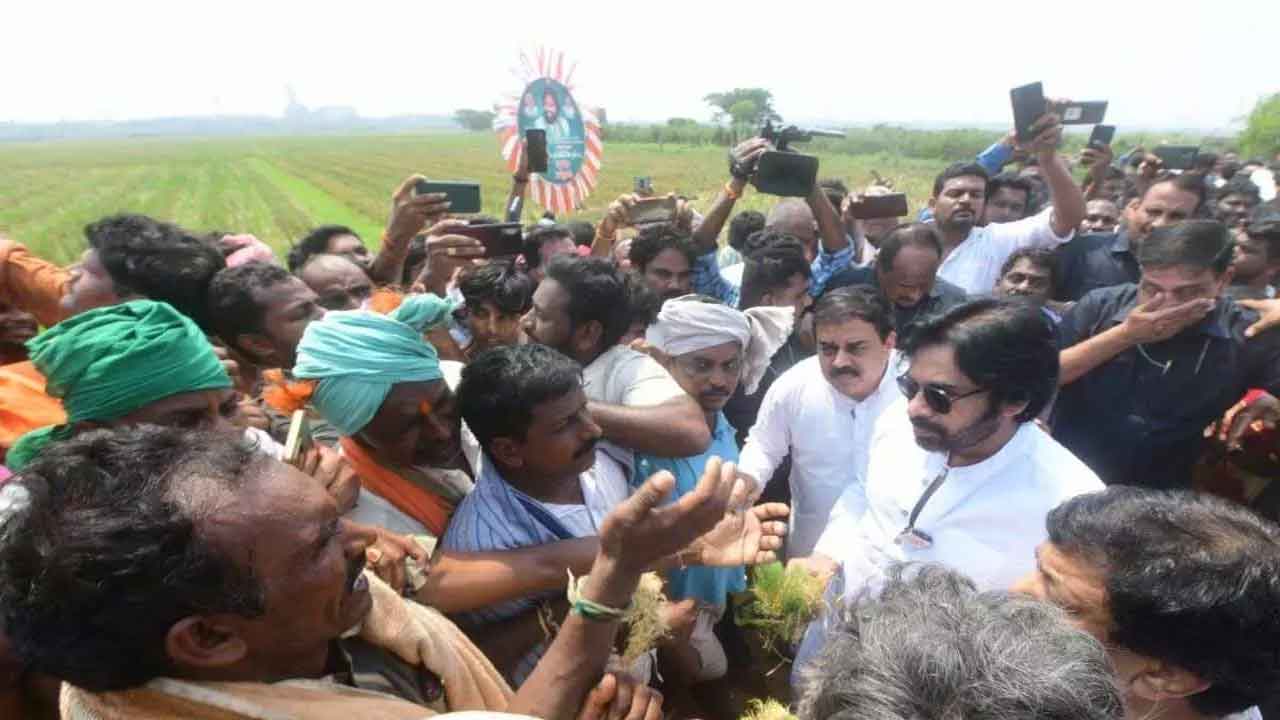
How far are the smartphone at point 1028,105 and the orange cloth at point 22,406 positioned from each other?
523 cm

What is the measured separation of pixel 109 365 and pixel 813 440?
2580 millimetres

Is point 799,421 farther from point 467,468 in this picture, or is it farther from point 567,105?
point 567,105

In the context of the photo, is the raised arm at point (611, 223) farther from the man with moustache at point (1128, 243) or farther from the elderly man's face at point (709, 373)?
the man with moustache at point (1128, 243)

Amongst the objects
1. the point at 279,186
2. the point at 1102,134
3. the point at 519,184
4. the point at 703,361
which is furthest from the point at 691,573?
the point at 279,186

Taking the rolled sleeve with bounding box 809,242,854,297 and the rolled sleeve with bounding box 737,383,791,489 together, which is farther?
the rolled sleeve with bounding box 809,242,854,297

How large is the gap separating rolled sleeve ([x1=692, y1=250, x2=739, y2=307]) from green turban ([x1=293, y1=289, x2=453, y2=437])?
120 inches

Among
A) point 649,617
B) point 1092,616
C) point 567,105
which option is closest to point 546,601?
point 649,617

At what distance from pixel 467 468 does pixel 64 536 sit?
1470mm

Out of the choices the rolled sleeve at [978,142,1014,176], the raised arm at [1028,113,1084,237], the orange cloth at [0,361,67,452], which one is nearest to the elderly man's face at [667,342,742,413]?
the orange cloth at [0,361,67,452]

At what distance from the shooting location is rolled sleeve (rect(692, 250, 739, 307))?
509 cm

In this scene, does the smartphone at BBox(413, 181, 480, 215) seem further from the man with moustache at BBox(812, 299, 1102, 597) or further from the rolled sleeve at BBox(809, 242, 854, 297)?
the man with moustache at BBox(812, 299, 1102, 597)

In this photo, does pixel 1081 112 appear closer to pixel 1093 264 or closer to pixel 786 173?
pixel 1093 264

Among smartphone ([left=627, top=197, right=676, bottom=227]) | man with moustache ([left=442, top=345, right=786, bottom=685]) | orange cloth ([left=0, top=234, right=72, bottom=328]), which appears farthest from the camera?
smartphone ([left=627, top=197, right=676, bottom=227])

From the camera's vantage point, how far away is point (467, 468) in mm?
2547
